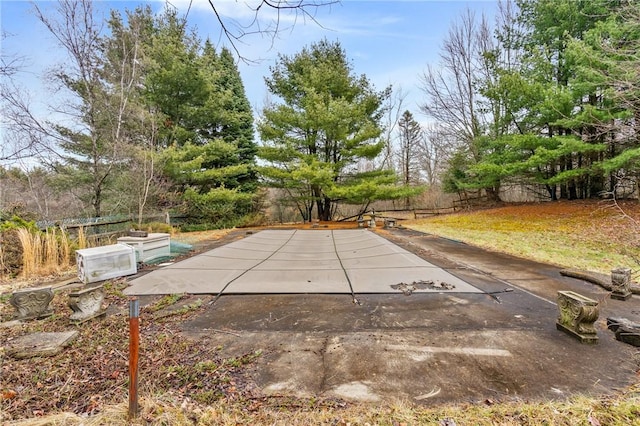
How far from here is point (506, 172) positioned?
11078mm

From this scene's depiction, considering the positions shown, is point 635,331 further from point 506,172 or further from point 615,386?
point 506,172

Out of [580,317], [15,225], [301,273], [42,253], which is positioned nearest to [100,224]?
[15,225]

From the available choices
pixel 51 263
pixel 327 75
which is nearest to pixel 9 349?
pixel 51 263

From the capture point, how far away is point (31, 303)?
2.76 meters

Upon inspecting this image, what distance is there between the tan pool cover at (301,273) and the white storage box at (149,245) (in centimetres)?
80

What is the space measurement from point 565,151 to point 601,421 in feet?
35.7

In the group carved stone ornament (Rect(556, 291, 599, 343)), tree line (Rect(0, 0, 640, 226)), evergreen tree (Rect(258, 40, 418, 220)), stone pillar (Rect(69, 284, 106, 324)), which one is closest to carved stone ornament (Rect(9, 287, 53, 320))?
stone pillar (Rect(69, 284, 106, 324))

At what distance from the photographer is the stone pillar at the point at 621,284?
3.07m

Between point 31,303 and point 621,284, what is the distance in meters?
6.50

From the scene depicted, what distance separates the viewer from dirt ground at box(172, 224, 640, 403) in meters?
1.69

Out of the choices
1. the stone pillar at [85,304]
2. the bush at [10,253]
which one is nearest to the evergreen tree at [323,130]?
the bush at [10,253]

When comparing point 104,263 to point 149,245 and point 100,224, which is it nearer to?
point 149,245

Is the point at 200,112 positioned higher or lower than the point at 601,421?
higher

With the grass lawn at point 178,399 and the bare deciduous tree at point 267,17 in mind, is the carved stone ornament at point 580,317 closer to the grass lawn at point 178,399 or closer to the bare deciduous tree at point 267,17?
the grass lawn at point 178,399
